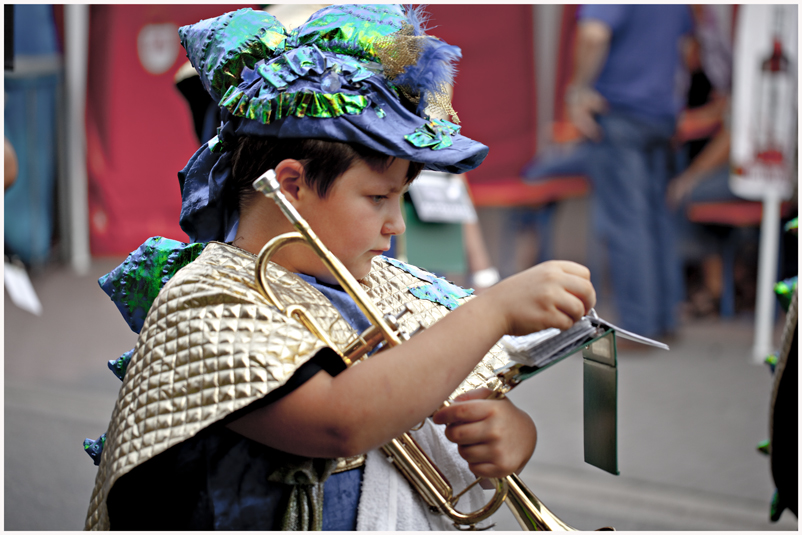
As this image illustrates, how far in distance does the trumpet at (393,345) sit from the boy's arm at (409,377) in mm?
71

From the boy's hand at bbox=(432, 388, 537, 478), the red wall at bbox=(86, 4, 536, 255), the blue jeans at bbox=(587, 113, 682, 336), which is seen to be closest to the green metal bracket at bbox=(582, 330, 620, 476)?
the boy's hand at bbox=(432, 388, 537, 478)

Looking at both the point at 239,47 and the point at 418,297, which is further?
the point at 418,297

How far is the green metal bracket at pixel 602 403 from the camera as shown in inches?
44.1

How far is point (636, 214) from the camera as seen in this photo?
201 inches

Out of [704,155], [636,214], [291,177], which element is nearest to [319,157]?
[291,177]

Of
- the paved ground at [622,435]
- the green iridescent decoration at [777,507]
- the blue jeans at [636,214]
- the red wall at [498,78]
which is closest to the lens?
the green iridescent decoration at [777,507]

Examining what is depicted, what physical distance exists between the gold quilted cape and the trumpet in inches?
1.7

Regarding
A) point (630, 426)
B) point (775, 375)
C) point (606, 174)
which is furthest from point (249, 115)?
point (606, 174)

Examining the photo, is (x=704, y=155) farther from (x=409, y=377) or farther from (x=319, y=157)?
(x=409, y=377)

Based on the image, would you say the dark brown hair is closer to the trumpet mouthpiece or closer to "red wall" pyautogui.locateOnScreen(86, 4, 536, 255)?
the trumpet mouthpiece

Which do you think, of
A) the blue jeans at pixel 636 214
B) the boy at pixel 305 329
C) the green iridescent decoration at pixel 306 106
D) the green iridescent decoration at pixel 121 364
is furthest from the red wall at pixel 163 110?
the green iridescent decoration at pixel 306 106

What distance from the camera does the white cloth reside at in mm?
1184

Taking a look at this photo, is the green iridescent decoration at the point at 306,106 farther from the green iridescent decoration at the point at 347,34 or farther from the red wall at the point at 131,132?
the red wall at the point at 131,132

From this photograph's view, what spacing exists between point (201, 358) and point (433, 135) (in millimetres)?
513
